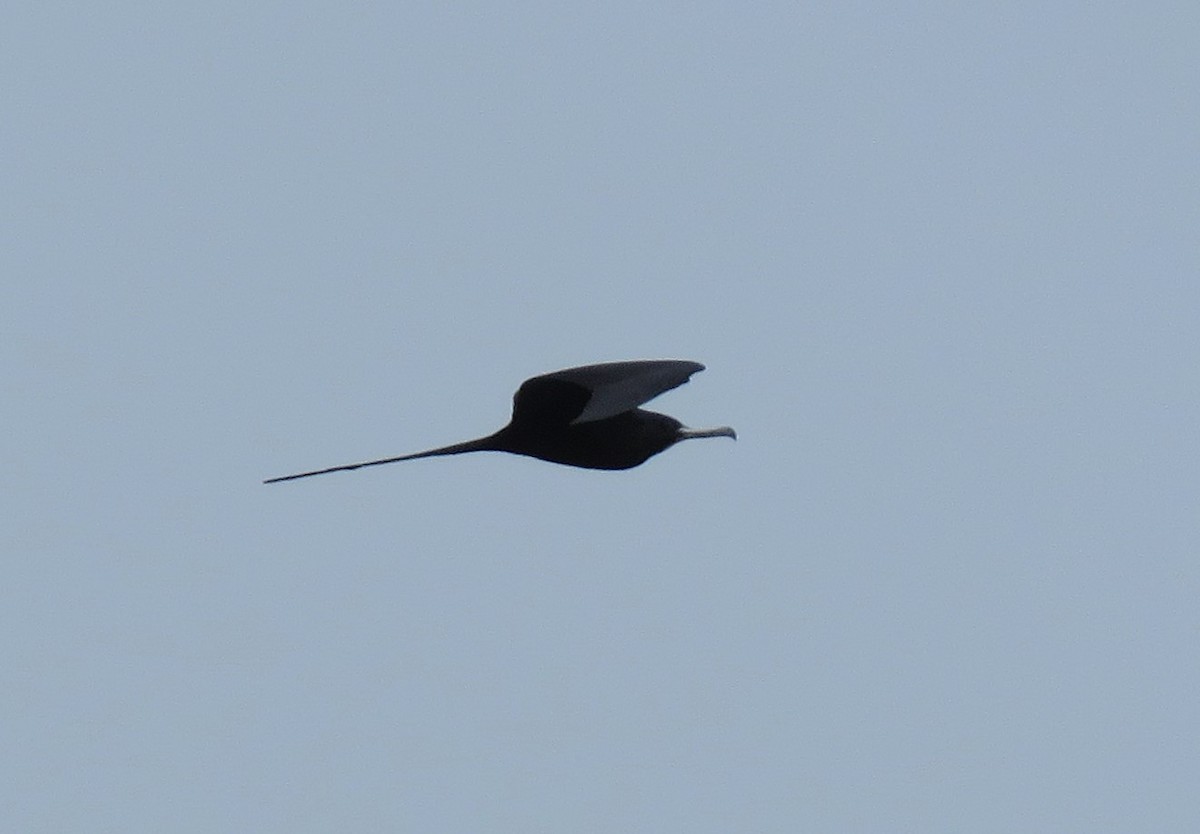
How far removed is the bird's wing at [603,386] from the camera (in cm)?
1612

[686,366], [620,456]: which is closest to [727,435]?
[620,456]

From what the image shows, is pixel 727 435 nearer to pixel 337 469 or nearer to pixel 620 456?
pixel 620 456

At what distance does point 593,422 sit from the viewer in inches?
722

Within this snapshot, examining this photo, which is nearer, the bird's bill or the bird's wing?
the bird's wing

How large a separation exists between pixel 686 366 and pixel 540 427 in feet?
5.98

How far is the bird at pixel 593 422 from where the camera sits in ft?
53.4

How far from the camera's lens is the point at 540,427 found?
1786cm

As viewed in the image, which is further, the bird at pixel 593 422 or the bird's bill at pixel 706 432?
the bird's bill at pixel 706 432

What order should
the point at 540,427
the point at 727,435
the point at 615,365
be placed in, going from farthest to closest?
the point at 727,435 < the point at 540,427 < the point at 615,365

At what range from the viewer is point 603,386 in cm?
1634

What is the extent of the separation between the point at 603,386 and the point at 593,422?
2024 mm

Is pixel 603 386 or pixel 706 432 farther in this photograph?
pixel 706 432

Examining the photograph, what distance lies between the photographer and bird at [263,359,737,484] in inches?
641

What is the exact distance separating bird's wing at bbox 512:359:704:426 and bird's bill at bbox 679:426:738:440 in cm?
194
